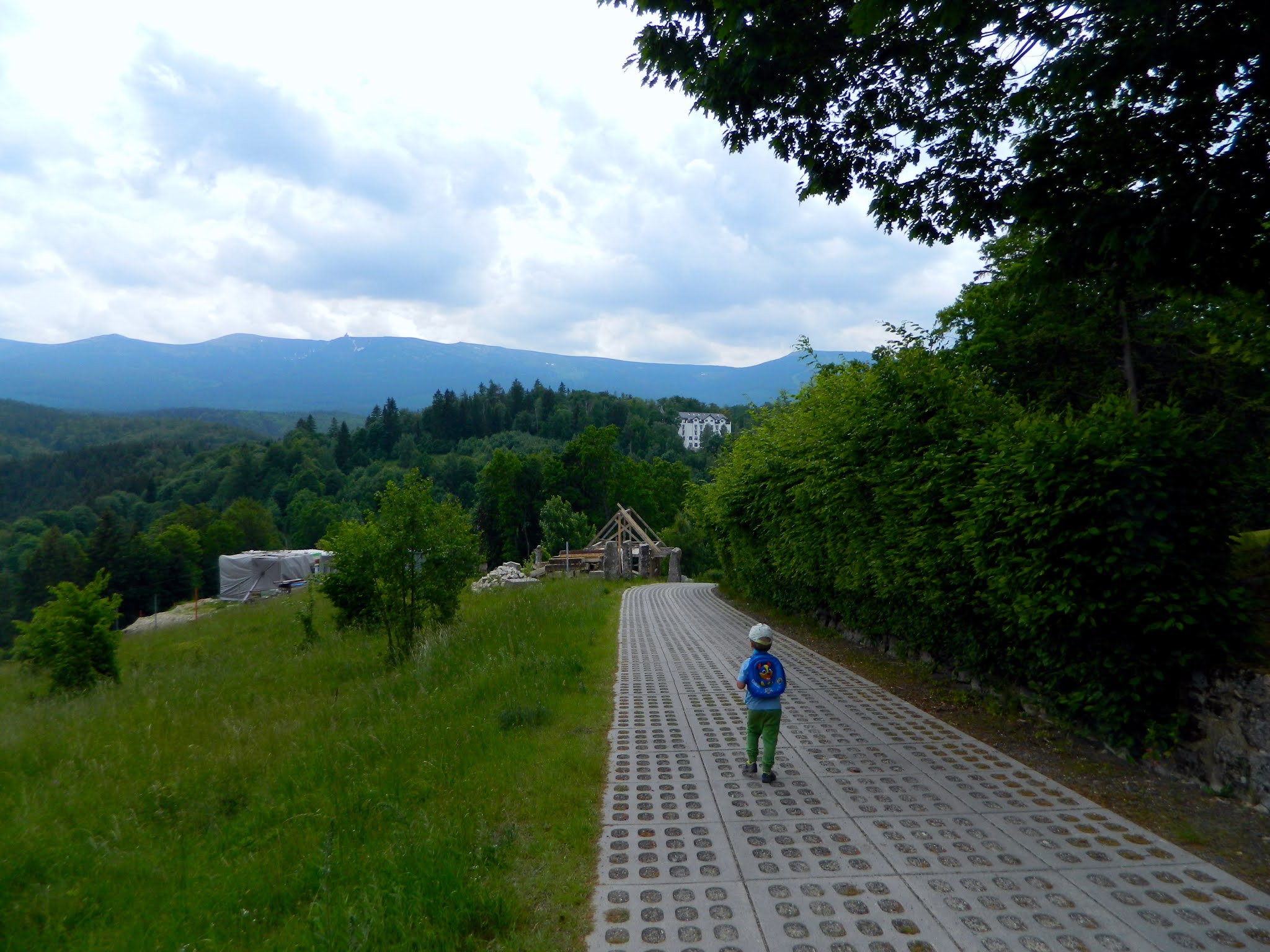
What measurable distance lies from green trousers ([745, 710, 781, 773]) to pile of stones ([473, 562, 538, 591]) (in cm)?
2070

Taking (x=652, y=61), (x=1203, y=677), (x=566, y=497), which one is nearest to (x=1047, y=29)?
(x=652, y=61)

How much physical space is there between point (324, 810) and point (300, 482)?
112816mm

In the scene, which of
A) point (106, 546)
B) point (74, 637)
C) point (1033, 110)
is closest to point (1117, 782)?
point (1033, 110)

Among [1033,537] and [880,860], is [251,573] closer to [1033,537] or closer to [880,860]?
[1033,537]

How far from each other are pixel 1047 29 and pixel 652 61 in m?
3.17

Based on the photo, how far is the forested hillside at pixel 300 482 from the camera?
2601 inches

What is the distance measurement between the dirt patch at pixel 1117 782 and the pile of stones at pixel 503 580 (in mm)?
19748

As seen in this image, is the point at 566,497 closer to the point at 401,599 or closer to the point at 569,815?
the point at 401,599

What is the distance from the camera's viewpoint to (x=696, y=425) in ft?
581

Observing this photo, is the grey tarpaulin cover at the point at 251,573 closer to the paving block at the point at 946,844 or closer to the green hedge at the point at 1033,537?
the green hedge at the point at 1033,537

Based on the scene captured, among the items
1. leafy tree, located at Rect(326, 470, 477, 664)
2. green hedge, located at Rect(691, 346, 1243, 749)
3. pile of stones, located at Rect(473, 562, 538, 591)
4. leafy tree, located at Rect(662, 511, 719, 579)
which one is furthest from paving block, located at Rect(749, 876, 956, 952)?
leafy tree, located at Rect(662, 511, 719, 579)

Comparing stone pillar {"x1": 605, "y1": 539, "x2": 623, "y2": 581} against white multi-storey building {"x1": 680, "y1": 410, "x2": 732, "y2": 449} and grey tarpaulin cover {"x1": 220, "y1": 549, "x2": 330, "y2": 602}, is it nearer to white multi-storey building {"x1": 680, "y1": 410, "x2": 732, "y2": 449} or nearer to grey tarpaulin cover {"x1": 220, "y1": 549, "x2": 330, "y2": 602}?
grey tarpaulin cover {"x1": 220, "y1": 549, "x2": 330, "y2": 602}

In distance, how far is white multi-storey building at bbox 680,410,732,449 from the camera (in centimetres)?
15825

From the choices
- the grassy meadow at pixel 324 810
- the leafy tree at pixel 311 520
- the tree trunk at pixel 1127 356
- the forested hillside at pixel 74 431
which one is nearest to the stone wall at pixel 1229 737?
the grassy meadow at pixel 324 810
